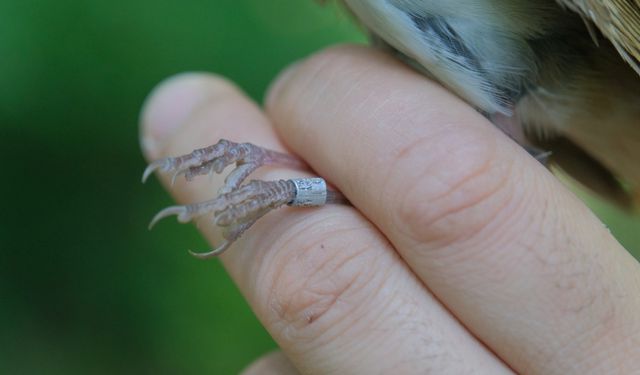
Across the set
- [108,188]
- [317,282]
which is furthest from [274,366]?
[108,188]

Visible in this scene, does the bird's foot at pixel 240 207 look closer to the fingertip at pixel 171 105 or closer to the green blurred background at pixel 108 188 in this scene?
the fingertip at pixel 171 105

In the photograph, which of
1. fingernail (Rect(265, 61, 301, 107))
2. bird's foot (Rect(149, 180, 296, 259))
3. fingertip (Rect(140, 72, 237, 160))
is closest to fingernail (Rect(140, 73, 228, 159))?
fingertip (Rect(140, 72, 237, 160))

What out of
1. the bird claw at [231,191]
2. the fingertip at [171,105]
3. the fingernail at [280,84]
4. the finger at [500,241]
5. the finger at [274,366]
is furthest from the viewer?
the fingertip at [171,105]

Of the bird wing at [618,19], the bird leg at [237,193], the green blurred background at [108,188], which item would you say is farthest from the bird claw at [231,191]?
the green blurred background at [108,188]

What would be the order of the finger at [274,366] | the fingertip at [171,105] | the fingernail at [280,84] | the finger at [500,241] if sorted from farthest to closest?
the fingertip at [171,105] < the fingernail at [280,84] < the finger at [274,366] < the finger at [500,241]

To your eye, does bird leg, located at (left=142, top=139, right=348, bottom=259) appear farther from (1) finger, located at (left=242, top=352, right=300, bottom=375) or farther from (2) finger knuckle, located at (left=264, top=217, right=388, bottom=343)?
(1) finger, located at (left=242, top=352, right=300, bottom=375)

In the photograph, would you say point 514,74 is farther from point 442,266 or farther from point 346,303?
point 346,303
